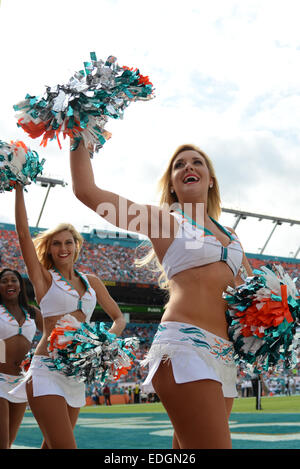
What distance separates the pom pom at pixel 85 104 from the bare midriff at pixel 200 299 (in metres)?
0.59

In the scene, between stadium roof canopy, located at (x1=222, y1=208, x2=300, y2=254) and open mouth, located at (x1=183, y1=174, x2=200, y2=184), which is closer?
open mouth, located at (x1=183, y1=174, x2=200, y2=184)

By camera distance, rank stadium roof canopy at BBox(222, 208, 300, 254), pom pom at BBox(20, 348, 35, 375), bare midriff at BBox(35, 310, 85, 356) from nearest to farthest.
Result: 1. bare midriff at BBox(35, 310, 85, 356)
2. pom pom at BBox(20, 348, 35, 375)
3. stadium roof canopy at BBox(222, 208, 300, 254)

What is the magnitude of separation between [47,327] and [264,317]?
5.31 feet

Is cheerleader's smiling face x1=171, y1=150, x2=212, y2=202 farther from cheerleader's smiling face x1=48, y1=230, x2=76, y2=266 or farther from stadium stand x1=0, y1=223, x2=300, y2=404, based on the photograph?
stadium stand x1=0, y1=223, x2=300, y2=404

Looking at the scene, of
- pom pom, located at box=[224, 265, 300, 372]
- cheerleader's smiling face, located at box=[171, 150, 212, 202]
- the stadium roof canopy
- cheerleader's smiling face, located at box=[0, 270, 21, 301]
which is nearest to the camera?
pom pom, located at box=[224, 265, 300, 372]

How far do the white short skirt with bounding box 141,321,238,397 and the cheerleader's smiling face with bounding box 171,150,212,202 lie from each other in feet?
2.00

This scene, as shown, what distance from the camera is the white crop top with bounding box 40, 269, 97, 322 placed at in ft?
10.8

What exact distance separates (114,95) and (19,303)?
2.79m

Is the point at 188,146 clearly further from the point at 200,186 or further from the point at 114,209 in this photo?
the point at 114,209

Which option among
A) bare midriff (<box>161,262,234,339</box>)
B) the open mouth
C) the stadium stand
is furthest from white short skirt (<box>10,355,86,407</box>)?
the stadium stand

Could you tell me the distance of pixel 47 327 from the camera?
10.6 feet

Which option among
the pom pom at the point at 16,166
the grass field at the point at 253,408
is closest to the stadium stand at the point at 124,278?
the grass field at the point at 253,408

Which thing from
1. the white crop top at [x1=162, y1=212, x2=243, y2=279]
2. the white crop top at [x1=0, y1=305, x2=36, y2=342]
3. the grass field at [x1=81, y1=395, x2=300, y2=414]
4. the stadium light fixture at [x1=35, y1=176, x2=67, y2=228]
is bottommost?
the grass field at [x1=81, y1=395, x2=300, y2=414]
